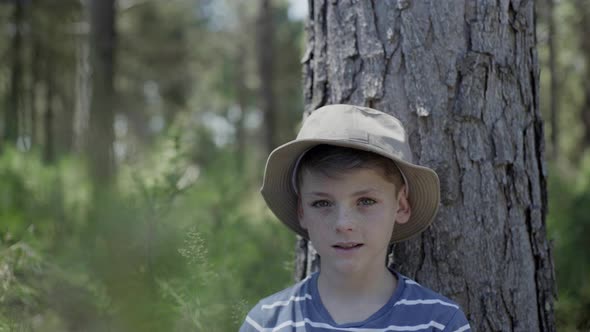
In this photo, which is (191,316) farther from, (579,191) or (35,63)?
(35,63)

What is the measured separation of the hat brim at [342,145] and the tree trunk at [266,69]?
1193 cm

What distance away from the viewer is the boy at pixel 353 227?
188 centimetres

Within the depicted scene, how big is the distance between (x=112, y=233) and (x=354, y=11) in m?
2.19

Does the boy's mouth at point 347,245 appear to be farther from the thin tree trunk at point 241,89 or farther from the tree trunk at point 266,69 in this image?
the thin tree trunk at point 241,89

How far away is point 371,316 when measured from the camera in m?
1.91

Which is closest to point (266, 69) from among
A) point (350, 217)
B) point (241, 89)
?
point (241, 89)

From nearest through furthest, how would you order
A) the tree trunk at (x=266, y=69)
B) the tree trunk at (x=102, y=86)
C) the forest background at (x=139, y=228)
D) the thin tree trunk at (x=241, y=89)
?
the forest background at (x=139, y=228)
the tree trunk at (x=102, y=86)
the tree trunk at (x=266, y=69)
the thin tree trunk at (x=241, y=89)

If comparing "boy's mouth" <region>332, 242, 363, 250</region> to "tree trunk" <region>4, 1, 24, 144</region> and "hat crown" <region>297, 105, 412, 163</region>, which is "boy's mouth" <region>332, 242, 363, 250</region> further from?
"tree trunk" <region>4, 1, 24, 144</region>

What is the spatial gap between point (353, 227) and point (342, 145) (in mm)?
252

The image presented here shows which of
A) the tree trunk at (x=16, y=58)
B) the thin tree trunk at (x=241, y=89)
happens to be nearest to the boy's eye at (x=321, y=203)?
the tree trunk at (x=16, y=58)

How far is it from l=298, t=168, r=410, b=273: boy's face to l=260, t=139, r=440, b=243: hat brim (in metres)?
0.10

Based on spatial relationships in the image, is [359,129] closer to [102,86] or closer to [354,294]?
[354,294]

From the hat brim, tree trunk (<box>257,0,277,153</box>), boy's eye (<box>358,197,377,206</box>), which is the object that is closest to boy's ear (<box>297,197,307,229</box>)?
the hat brim

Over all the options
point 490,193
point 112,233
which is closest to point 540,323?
point 490,193
